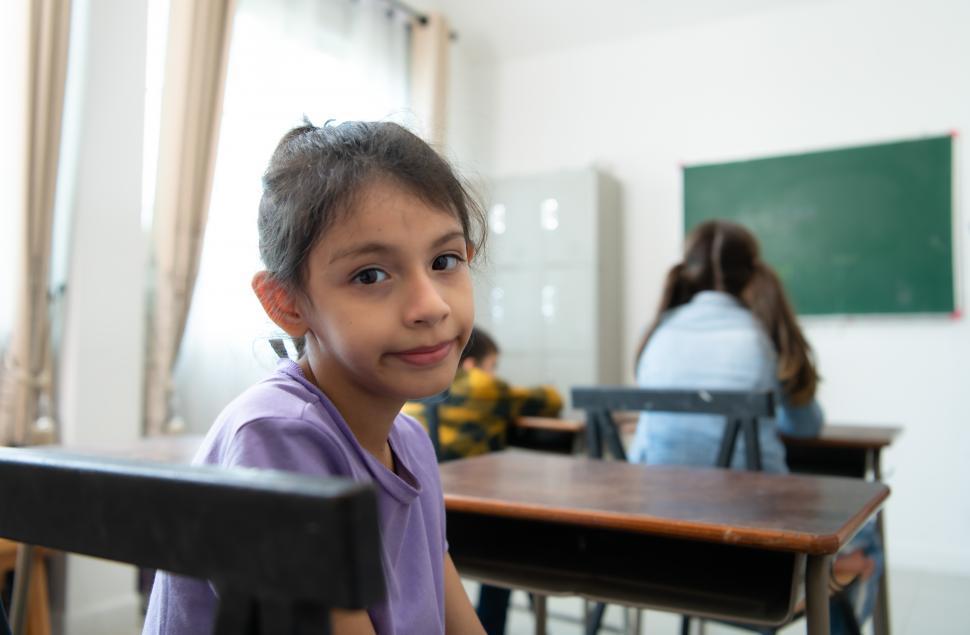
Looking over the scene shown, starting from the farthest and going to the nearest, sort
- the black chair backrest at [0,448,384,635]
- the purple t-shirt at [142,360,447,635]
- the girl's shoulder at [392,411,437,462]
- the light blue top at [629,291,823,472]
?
the light blue top at [629,291,823,472] → the girl's shoulder at [392,411,437,462] → the purple t-shirt at [142,360,447,635] → the black chair backrest at [0,448,384,635]

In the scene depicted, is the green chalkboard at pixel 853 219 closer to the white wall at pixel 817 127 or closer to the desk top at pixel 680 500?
the white wall at pixel 817 127

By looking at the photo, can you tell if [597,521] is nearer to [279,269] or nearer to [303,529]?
[279,269]

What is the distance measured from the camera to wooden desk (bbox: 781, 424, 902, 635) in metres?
2.45

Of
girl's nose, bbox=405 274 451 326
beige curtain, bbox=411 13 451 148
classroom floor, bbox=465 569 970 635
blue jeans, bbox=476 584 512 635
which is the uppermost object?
beige curtain, bbox=411 13 451 148

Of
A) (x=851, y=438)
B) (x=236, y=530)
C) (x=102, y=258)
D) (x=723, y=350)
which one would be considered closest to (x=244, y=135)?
(x=102, y=258)

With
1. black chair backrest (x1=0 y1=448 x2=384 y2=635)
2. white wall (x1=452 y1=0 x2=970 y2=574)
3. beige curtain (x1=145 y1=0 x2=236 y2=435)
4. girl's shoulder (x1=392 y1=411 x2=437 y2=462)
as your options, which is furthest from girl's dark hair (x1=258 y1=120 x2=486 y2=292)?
white wall (x1=452 y1=0 x2=970 y2=574)

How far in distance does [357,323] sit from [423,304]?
64 millimetres

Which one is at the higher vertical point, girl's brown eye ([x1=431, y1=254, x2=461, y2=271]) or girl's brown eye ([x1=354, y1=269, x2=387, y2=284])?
girl's brown eye ([x1=431, y1=254, x2=461, y2=271])

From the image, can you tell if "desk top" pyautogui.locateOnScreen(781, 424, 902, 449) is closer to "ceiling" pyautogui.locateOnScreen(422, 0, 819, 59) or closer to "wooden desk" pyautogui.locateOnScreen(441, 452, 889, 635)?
"wooden desk" pyautogui.locateOnScreen(441, 452, 889, 635)

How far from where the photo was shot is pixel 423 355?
77cm

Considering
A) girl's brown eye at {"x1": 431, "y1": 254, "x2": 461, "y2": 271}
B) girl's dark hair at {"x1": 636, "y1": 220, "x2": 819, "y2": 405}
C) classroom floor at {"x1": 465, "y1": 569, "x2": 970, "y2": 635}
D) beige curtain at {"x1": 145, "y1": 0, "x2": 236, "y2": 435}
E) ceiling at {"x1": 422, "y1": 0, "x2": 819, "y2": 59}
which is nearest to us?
girl's brown eye at {"x1": 431, "y1": 254, "x2": 461, "y2": 271}

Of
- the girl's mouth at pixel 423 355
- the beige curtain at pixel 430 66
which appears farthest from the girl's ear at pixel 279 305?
the beige curtain at pixel 430 66

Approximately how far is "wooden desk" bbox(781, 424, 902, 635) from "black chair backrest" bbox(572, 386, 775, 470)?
Result: 0.73 meters

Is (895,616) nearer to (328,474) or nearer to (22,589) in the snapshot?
(22,589)
